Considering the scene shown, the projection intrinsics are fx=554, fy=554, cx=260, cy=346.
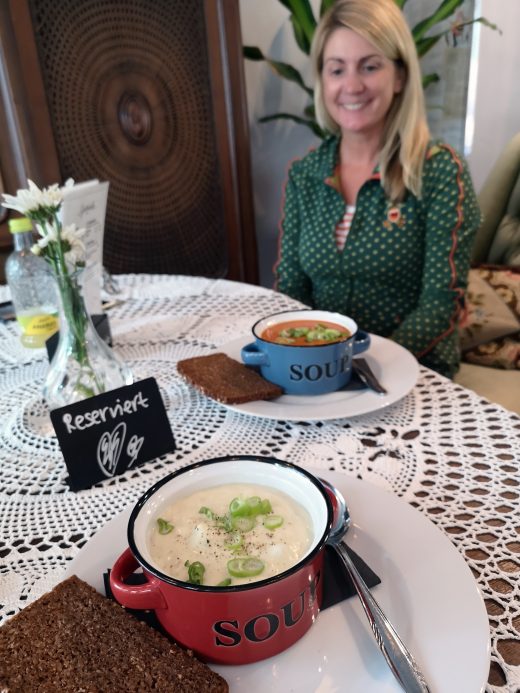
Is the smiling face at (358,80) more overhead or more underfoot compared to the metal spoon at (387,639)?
more overhead

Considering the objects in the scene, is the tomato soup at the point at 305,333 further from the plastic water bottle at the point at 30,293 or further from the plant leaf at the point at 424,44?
the plant leaf at the point at 424,44

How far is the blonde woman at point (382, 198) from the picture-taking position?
141 cm

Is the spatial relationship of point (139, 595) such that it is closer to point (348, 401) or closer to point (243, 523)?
point (243, 523)

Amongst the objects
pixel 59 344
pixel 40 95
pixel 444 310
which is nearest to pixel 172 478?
pixel 59 344

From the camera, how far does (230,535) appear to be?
48 centimetres

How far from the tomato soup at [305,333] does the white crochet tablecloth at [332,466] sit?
136mm

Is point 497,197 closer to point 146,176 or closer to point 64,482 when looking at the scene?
point 146,176

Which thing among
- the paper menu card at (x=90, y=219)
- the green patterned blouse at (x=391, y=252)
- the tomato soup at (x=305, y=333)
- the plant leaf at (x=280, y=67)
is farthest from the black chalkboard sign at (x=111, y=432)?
the plant leaf at (x=280, y=67)

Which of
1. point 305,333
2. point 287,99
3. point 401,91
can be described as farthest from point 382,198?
point 287,99

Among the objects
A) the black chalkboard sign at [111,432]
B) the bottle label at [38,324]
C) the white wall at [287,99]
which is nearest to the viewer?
the black chalkboard sign at [111,432]

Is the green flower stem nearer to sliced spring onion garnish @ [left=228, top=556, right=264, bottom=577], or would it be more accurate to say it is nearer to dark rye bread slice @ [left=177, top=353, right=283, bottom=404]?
dark rye bread slice @ [left=177, top=353, right=283, bottom=404]

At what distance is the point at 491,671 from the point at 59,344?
0.68 metres

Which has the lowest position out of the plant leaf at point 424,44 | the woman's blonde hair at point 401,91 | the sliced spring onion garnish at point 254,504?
the sliced spring onion garnish at point 254,504

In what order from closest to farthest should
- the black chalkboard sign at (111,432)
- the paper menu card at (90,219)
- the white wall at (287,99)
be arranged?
the black chalkboard sign at (111,432), the paper menu card at (90,219), the white wall at (287,99)
